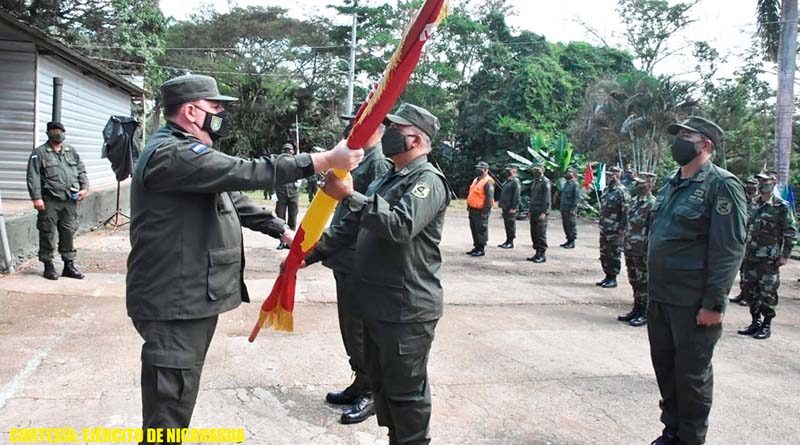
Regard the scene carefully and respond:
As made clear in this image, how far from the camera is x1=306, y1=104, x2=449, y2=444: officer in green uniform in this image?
2.88m

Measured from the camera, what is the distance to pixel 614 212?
29.3 feet

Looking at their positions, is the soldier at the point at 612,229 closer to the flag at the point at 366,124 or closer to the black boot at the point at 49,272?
the flag at the point at 366,124

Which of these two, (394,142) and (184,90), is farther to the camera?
(394,142)

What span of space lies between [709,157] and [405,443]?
2.61m

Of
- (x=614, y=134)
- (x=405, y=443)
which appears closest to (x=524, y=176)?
(x=614, y=134)

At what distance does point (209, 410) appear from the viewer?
12.4 feet

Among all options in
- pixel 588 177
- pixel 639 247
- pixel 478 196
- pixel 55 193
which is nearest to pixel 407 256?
pixel 639 247

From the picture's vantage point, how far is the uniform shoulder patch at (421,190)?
2.85 metres

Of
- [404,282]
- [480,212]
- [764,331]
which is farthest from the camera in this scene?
[480,212]

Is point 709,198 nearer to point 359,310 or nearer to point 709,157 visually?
point 709,157

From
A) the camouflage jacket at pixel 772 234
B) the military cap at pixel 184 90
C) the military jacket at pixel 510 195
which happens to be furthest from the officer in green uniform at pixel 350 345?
the military jacket at pixel 510 195

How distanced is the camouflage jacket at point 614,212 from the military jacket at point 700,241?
17.1 ft

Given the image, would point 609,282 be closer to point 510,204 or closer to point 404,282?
point 510,204

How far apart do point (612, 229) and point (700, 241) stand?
5487 millimetres
